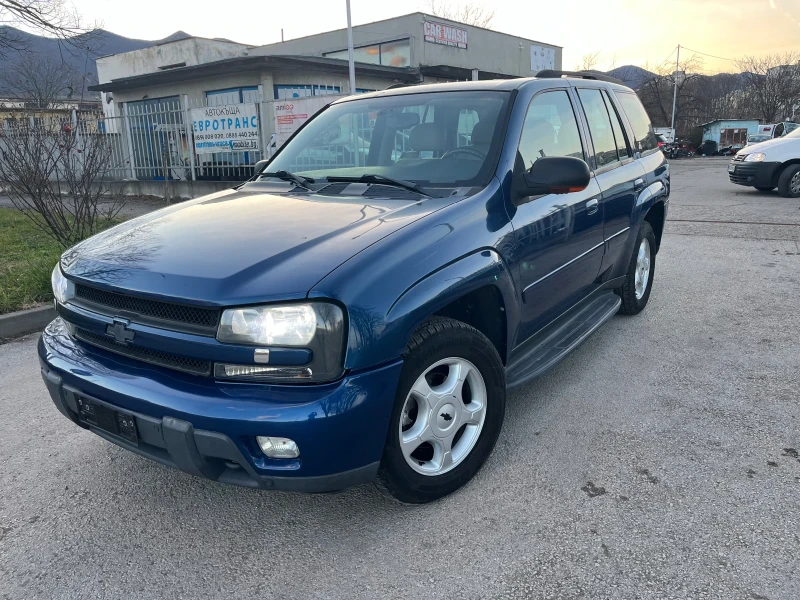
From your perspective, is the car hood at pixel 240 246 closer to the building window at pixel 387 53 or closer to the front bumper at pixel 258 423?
the front bumper at pixel 258 423

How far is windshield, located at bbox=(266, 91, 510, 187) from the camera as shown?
10.1 ft

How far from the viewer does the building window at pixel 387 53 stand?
2780cm

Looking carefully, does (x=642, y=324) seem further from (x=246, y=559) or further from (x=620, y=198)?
(x=246, y=559)

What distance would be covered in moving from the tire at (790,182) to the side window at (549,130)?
11.3 m

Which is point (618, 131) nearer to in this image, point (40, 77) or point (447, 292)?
point (447, 292)

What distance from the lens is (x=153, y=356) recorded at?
7.52ft

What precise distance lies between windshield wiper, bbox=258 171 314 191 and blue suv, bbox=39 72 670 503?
0.04 feet

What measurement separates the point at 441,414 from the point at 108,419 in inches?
51.2

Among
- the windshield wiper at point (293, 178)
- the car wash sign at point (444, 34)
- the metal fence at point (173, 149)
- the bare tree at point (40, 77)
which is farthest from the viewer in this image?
the car wash sign at point (444, 34)

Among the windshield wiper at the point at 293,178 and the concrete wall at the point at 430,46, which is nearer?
the windshield wiper at the point at 293,178

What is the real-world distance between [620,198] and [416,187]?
1.87 meters

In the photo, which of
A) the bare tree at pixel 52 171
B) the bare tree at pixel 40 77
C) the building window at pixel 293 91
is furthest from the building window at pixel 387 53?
the bare tree at pixel 52 171

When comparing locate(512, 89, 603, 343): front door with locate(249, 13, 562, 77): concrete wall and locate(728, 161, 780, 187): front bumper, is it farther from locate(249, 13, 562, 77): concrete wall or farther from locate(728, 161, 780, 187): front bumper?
locate(249, 13, 562, 77): concrete wall

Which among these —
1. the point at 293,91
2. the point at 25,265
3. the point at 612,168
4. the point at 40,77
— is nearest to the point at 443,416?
the point at 612,168
